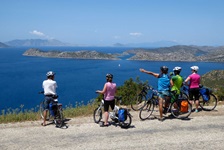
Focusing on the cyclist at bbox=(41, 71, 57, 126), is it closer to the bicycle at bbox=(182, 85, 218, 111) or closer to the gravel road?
the gravel road

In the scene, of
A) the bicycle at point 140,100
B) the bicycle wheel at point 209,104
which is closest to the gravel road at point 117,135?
the bicycle at point 140,100

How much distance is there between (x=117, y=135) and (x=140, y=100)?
12.8 ft

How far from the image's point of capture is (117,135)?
8070 millimetres

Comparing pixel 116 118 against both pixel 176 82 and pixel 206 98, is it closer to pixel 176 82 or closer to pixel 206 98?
pixel 176 82

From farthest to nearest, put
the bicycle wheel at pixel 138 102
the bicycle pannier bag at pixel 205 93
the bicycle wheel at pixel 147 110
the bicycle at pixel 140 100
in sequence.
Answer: the bicycle wheel at pixel 138 102 < the bicycle at pixel 140 100 < the bicycle pannier bag at pixel 205 93 < the bicycle wheel at pixel 147 110

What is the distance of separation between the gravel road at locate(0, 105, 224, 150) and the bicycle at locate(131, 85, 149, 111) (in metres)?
1.71

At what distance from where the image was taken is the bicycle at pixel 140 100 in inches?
453

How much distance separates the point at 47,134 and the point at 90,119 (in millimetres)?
2267

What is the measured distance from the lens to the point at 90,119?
1005 centimetres

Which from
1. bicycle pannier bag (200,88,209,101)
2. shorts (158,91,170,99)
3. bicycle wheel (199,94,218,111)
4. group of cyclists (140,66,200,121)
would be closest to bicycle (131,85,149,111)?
group of cyclists (140,66,200,121)

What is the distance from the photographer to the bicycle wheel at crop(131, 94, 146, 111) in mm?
11691

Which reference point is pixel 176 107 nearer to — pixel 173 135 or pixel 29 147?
pixel 173 135

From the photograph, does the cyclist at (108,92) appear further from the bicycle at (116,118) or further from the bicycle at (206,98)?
the bicycle at (206,98)

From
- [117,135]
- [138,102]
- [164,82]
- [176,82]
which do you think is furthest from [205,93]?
[117,135]
